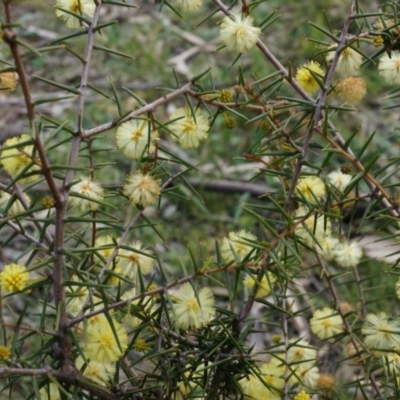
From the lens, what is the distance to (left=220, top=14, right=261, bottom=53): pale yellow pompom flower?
97 centimetres

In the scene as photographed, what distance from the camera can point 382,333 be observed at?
1.01 meters

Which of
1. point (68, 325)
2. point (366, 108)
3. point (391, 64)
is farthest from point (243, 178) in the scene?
point (68, 325)

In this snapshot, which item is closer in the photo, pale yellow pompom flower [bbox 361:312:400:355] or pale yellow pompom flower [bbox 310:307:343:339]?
pale yellow pompom flower [bbox 361:312:400:355]

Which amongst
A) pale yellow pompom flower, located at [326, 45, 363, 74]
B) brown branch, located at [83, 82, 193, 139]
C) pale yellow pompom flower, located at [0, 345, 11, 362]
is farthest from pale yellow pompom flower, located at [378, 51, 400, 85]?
pale yellow pompom flower, located at [0, 345, 11, 362]

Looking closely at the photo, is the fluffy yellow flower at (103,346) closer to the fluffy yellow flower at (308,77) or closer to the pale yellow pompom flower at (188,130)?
the pale yellow pompom flower at (188,130)

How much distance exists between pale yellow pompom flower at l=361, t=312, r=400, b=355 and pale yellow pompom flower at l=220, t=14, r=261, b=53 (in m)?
0.44

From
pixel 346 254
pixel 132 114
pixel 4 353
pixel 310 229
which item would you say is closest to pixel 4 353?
pixel 4 353

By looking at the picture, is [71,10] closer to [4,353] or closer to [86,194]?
[86,194]

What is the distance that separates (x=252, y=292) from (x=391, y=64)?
0.38 metres

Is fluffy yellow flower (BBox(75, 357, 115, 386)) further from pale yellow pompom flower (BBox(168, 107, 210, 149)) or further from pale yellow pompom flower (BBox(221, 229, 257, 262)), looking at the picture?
pale yellow pompom flower (BBox(168, 107, 210, 149))

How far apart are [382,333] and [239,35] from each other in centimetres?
47

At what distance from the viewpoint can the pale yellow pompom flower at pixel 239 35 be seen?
38.3 inches

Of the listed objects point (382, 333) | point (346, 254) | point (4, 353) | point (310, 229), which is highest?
point (346, 254)

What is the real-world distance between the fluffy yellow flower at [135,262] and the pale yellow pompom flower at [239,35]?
309 millimetres
